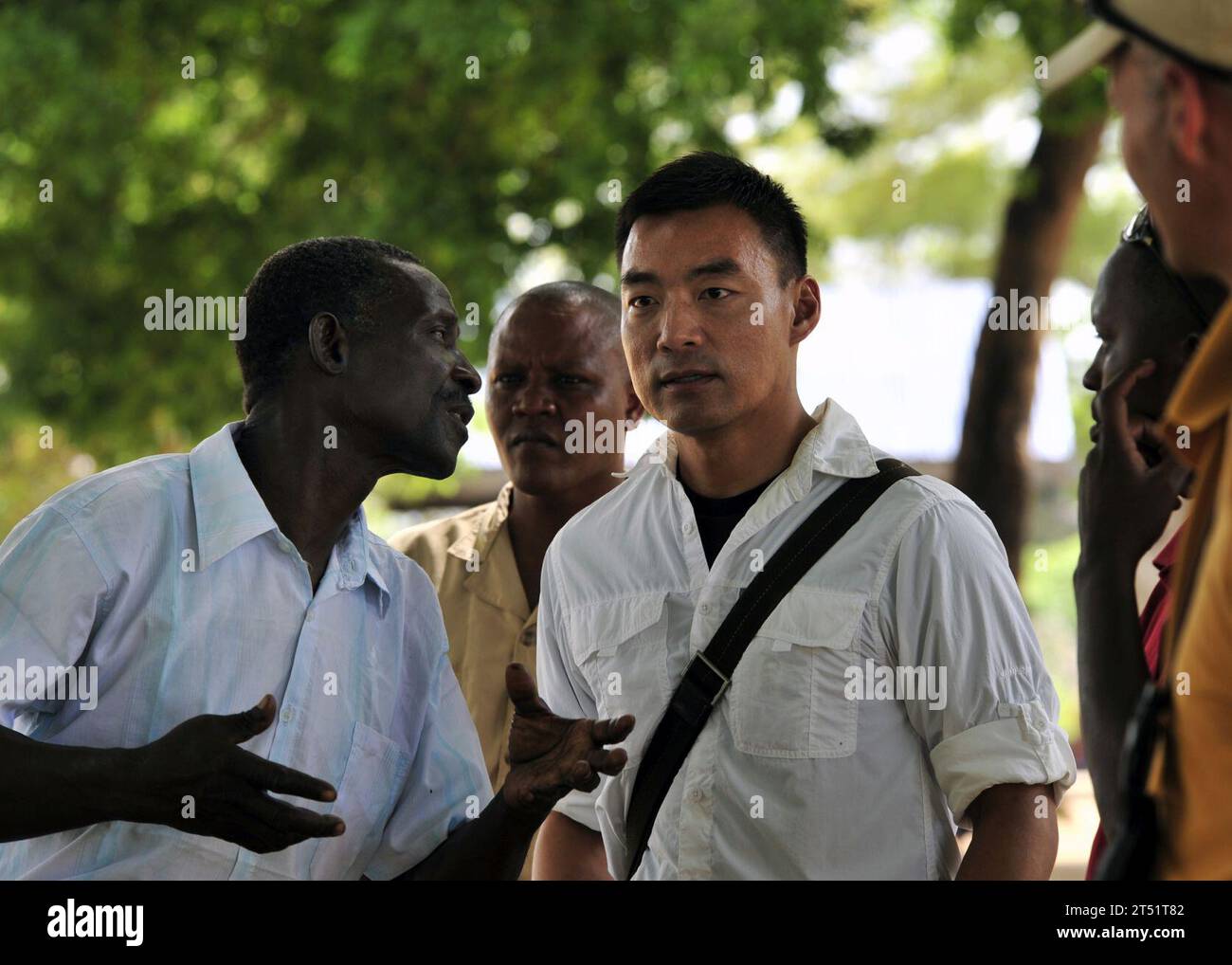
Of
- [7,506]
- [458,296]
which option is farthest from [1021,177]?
[7,506]

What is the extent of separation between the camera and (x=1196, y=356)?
1.72 meters

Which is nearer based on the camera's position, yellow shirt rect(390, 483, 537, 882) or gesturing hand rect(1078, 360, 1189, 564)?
gesturing hand rect(1078, 360, 1189, 564)

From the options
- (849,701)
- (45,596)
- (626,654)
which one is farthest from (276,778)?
(849,701)

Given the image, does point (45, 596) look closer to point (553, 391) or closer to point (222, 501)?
point (222, 501)

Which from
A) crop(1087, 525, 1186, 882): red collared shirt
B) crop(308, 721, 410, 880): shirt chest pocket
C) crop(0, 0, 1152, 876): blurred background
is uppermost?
crop(0, 0, 1152, 876): blurred background

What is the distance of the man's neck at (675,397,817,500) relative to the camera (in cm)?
312

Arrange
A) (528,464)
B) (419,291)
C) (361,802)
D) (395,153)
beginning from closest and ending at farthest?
(361,802) < (419,291) < (528,464) < (395,153)

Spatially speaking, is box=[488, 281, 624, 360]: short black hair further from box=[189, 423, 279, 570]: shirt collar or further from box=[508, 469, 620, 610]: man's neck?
box=[189, 423, 279, 570]: shirt collar

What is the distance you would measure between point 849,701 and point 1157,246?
3.42 feet

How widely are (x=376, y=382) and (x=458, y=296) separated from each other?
4852mm

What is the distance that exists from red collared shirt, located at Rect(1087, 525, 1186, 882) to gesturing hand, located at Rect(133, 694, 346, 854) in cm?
142

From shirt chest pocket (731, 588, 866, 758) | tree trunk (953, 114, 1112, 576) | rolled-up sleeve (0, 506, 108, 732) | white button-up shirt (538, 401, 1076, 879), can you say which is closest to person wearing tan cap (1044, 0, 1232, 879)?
white button-up shirt (538, 401, 1076, 879)

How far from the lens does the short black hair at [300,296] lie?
3.06 meters

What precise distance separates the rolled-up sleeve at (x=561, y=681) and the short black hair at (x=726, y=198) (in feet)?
2.73
